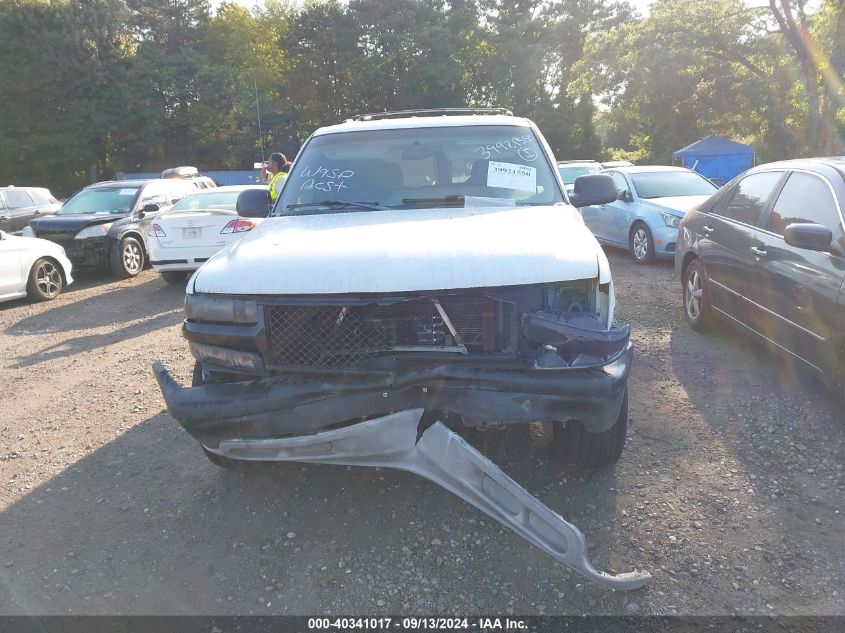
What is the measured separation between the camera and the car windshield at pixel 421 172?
3.85m

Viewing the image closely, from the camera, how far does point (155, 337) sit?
6.75m

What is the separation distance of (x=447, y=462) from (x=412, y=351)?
50 cm

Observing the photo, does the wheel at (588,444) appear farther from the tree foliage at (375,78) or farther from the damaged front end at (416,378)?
the tree foliage at (375,78)

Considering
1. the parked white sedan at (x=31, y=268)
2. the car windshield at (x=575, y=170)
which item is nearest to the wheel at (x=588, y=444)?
the parked white sedan at (x=31, y=268)

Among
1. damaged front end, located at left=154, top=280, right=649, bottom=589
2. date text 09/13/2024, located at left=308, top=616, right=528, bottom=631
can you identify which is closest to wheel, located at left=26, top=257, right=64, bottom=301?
damaged front end, located at left=154, top=280, right=649, bottom=589

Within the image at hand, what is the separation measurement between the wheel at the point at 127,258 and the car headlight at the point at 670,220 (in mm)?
8719

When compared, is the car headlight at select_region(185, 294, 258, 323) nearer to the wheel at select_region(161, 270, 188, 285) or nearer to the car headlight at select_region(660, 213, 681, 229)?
the wheel at select_region(161, 270, 188, 285)

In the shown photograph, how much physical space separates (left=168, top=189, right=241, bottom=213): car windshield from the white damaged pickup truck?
6951mm

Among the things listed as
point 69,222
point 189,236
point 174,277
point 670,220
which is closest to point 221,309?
point 189,236

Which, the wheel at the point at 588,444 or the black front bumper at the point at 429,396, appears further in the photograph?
the wheel at the point at 588,444

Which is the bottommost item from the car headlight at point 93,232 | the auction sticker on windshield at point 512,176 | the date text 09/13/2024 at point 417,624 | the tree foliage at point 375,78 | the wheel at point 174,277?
the wheel at point 174,277

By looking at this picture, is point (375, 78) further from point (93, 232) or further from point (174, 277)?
point (174, 277)

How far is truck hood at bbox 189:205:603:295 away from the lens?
2.61 meters

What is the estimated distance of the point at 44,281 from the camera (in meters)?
9.09
